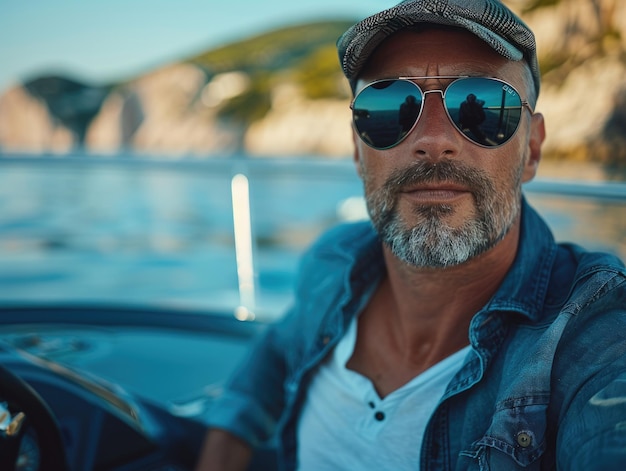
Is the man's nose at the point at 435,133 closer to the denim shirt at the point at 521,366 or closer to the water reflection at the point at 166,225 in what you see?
the denim shirt at the point at 521,366

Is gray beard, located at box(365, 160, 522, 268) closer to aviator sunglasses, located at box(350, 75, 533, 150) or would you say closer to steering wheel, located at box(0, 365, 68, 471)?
aviator sunglasses, located at box(350, 75, 533, 150)

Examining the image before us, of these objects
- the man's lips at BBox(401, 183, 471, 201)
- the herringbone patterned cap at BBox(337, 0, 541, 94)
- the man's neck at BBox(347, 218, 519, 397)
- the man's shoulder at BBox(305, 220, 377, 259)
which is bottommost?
the man's neck at BBox(347, 218, 519, 397)

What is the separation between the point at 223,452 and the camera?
1312 millimetres

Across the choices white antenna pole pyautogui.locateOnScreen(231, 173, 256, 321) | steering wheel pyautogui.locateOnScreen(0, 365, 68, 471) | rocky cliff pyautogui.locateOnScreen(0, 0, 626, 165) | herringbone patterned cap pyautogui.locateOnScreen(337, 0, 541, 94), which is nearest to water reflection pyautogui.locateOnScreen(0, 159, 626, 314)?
white antenna pole pyautogui.locateOnScreen(231, 173, 256, 321)

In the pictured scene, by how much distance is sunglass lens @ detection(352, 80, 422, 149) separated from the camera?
39.4 inches

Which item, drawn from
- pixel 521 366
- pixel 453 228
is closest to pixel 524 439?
pixel 521 366

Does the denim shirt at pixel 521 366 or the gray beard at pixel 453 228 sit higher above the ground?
the gray beard at pixel 453 228

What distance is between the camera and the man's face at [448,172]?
3.24 ft

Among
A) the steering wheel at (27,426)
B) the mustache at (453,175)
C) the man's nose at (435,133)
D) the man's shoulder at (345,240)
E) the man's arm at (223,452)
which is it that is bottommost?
the man's arm at (223,452)

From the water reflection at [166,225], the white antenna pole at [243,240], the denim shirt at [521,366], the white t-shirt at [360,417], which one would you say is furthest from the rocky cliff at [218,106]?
the white t-shirt at [360,417]

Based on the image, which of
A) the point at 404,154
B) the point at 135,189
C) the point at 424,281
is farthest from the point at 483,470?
the point at 135,189

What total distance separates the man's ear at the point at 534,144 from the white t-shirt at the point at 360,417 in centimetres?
34

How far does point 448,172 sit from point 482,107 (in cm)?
11

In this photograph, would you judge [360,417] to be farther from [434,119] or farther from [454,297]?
[434,119]
